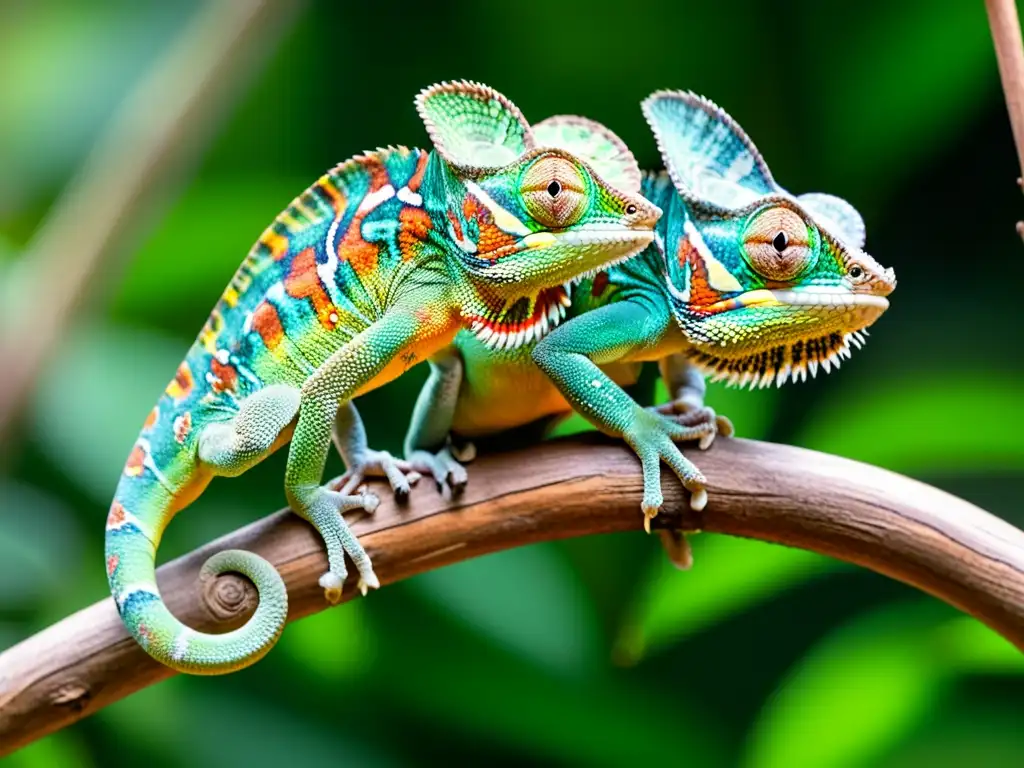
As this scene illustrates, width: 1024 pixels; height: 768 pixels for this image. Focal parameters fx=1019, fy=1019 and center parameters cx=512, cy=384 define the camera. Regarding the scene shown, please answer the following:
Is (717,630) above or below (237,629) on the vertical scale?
above

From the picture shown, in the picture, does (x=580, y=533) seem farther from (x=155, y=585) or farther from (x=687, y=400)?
(x=155, y=585)

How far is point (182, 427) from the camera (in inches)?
63.7

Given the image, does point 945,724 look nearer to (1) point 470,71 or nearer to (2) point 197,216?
(1) point 470,71

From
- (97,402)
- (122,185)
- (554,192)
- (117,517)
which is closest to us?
(554,192)

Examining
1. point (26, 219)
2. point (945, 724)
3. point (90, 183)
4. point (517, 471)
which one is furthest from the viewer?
point (26, 219)

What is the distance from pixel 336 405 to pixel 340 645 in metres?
1.60

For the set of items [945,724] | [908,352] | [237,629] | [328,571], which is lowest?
[237,629]

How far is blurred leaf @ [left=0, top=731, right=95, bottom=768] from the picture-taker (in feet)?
9.17

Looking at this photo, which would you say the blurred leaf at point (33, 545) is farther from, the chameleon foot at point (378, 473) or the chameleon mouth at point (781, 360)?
the chameleon mouth at point (781, 360)

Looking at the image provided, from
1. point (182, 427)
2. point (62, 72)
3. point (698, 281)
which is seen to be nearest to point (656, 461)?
point (698, 281)

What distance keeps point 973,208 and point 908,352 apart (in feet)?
1.56

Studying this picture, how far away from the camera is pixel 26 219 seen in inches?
121

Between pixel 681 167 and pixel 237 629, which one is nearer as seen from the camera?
pixel 237 629

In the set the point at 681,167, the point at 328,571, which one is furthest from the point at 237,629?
the point at 681,167
